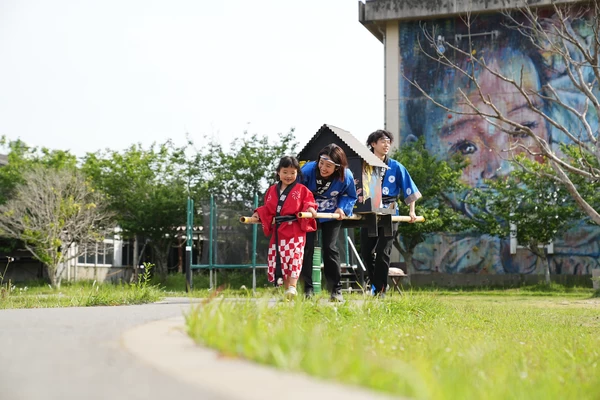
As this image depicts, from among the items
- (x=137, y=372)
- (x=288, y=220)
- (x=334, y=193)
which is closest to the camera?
(x=137, y=372)

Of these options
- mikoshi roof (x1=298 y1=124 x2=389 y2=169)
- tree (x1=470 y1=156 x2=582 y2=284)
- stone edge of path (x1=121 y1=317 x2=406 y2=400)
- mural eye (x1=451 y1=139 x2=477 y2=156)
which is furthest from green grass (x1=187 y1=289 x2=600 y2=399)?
mural eye (x1=451 y1=139 x2=477 y2=156)

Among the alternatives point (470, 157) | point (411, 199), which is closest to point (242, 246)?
point (411, 199)

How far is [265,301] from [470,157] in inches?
1189

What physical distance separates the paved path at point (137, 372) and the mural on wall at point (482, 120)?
30443 mm

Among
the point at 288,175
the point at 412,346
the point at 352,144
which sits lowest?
the point at 412,346

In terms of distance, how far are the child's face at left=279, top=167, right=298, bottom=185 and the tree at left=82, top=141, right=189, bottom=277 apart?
2386cm

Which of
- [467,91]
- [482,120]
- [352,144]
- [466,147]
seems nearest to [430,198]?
[466,147]

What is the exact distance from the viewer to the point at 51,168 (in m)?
33.5

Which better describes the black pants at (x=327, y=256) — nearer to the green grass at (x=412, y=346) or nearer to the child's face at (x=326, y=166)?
the child's face at (x=326, y=166)

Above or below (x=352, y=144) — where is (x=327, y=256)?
below

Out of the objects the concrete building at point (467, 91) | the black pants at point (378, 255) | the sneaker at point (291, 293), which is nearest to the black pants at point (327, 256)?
the sneaker at point (291, 293)

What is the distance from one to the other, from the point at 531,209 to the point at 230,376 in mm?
27623

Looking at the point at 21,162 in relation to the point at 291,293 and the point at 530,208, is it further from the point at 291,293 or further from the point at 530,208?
the point at 291,293

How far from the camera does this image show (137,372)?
321cm
